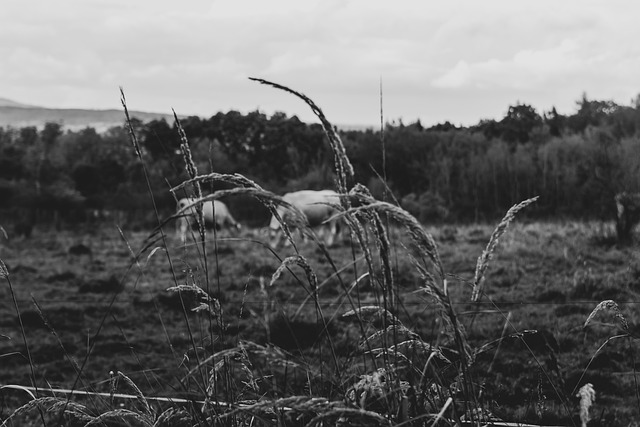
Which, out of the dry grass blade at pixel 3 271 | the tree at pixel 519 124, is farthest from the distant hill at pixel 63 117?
the dry grass blade at pixel 3 271

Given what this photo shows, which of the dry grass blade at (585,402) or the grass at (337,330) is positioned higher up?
the dry grass blade at (585,402)

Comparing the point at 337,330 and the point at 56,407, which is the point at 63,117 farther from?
the point at 56,407

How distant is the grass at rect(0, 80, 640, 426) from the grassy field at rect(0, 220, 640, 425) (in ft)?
0.07

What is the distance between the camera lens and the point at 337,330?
8.09 meters

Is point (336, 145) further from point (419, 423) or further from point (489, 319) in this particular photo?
point (489, 319)

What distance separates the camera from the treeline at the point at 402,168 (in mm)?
32906

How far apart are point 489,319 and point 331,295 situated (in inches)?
122

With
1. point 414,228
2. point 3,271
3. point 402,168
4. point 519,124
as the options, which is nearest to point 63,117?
point 519,124

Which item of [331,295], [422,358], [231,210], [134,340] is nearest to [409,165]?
[231,210]

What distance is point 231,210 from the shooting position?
111 feet

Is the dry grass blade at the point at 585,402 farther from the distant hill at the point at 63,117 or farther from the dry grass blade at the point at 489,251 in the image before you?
the distant hill at the point at 63,117

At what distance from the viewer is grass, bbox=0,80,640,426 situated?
157 centimetres

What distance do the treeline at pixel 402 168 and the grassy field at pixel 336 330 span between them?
44.2ft

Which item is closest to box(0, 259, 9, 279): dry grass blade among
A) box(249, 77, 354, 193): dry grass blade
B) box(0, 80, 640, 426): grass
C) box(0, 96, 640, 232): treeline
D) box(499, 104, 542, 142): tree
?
box(0, 80, 640, 426): grass
